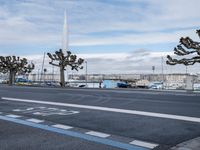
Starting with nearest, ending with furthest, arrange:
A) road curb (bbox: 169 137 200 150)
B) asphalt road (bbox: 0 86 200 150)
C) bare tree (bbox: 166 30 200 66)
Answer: road curb (bbox: 169 137 200 150) → asphalt road (bbox: 0 86 200 150) → bare tree (bbox: 166 30 200 66)

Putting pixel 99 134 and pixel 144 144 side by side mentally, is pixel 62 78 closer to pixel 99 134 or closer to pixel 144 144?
pixel 99 134

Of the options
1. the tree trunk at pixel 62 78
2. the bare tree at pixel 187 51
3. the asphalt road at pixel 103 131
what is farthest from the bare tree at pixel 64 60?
the asphalt road at pixel 103 131

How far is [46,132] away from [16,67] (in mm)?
58904

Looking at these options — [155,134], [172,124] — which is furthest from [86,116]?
[155,134]

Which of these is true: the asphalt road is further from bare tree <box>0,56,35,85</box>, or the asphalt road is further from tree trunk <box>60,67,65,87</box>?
bare tree <box>0,56,35,85</box>

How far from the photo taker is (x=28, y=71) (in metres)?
71.8

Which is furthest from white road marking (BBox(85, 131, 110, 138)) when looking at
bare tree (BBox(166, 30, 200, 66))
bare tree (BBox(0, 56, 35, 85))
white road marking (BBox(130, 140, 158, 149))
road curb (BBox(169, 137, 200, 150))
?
bare tree (BBox(0, 56, 35, 85))

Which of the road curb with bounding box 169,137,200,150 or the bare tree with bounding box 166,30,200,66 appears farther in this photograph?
the bare tree with bounding box 166,30,200,66

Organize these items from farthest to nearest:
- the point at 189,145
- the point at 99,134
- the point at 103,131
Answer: the point at 103,131
the point at 99,134
the point at 189,145

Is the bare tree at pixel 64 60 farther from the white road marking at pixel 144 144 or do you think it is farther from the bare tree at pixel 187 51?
the white road marking at pixel 144 144

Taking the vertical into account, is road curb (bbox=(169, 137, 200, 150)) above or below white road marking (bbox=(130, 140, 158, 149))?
below

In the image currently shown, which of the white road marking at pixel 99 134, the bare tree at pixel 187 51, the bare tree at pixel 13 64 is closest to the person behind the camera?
the white road marking at pixel 99 134

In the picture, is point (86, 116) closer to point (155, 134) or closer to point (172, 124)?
point (172, 124)

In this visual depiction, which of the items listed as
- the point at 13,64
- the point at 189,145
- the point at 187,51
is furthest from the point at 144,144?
the point at 13,64
